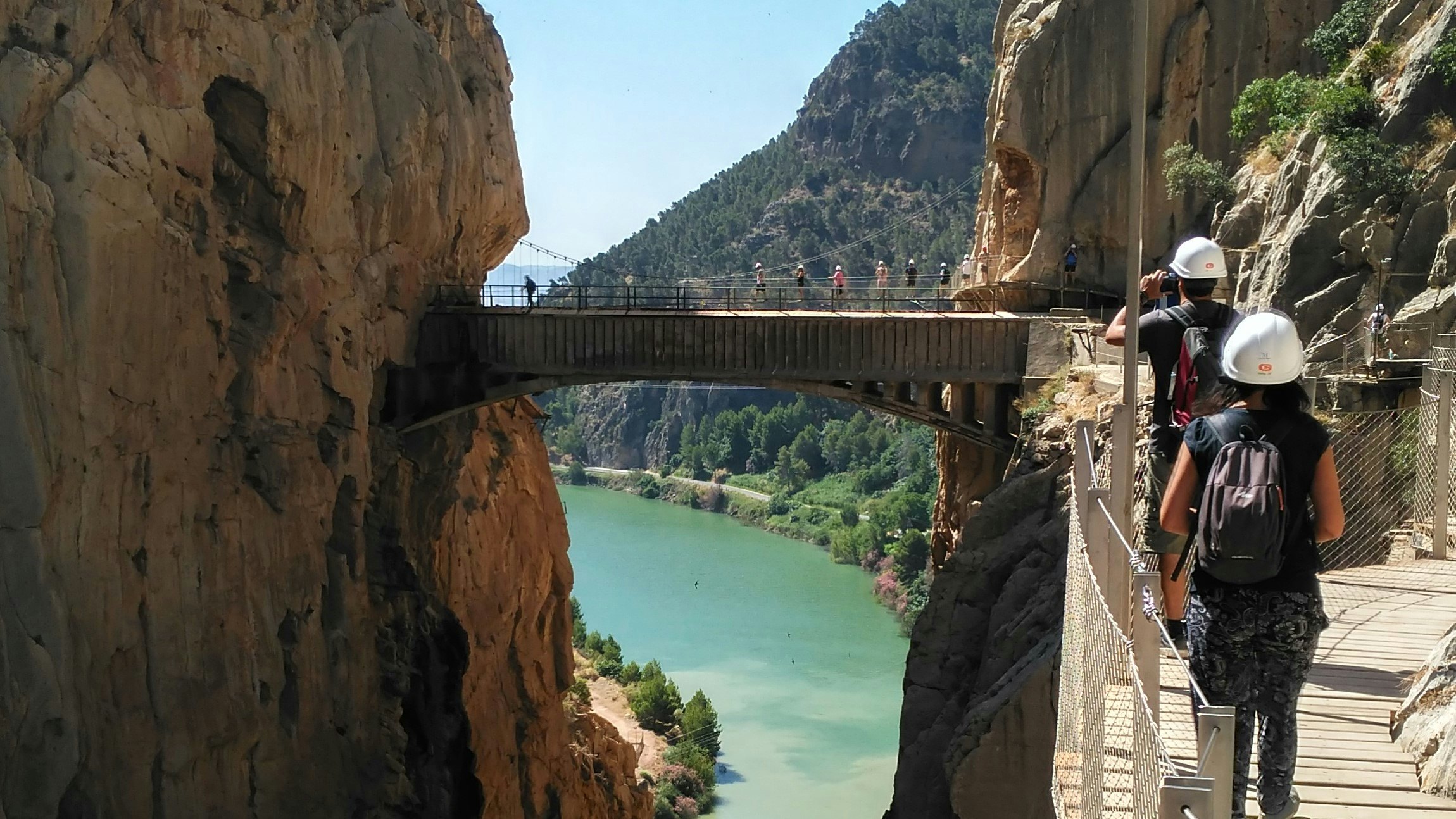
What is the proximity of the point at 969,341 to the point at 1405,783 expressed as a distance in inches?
509

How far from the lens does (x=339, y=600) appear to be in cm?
1817

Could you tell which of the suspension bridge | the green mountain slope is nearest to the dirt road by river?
the suspension bridge

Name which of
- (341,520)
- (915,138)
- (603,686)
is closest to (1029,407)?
(341,520)

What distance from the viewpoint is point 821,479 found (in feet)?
292

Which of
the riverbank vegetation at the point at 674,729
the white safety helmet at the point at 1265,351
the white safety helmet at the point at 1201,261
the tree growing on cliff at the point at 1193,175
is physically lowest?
the riverbank vegetation at the point at 674,729

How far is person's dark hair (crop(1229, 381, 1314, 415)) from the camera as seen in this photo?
5145 mm

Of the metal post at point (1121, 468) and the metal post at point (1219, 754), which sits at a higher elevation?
the metal post at point (1121, 468)

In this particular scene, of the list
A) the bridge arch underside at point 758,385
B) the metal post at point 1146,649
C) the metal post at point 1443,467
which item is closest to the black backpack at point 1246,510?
the metal post at point 1146,649

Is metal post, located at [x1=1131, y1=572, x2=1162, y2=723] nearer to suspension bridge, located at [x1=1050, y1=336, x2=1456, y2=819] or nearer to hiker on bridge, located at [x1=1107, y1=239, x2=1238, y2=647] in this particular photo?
suspension bridge, located at [x1=1050, y1=336, x2=1456, y2=819]

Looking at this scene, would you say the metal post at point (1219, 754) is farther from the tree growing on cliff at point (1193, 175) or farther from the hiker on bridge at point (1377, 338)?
the tree growing on cliff at point (1193, 175)

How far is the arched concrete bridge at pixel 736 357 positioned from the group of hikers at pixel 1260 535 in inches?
539

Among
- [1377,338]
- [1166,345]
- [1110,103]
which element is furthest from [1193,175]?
[1166,345]

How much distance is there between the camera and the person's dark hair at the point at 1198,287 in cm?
693

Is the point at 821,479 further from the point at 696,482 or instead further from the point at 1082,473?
the point at 1082,473
